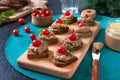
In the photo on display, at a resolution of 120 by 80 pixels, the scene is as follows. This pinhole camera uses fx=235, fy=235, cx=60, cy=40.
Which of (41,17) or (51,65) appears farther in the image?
(41,17)

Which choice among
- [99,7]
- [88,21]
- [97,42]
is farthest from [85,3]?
[97,42]

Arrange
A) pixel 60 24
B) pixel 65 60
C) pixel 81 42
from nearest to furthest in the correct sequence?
1. pixel 65 60
2. pixel 81 42
3. pixel 60 24

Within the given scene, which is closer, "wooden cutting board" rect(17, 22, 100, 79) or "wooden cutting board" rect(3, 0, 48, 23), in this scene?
"wooden cutting board" rect(17, 22, 100, 79)

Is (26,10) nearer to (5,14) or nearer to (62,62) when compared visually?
(5,14)

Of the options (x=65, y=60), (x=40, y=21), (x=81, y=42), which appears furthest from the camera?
(x=40, y=21)

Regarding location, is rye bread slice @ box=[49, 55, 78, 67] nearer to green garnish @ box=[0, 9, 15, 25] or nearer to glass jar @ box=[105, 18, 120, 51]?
glass jar @ box=[105, 18, 120, 51]

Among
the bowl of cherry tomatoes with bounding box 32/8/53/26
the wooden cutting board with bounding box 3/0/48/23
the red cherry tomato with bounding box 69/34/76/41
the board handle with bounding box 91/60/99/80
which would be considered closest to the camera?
the board handle with bounding box 91/60/99/80

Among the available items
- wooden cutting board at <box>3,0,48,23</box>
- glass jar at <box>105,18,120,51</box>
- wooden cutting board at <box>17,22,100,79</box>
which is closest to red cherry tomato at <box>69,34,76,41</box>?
wooden cutting board at <box>17,22,100,79</box>

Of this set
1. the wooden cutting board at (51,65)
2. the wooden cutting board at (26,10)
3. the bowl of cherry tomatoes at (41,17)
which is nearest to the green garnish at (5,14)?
the wooden cutting board at (26,10)

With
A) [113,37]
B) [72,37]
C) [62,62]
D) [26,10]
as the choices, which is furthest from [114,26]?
[26,10]

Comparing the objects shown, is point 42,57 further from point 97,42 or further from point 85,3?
point 85,3

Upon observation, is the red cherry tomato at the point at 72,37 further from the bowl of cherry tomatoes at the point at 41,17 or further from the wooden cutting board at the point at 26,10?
the wooden cutting board at the point at 26,10
